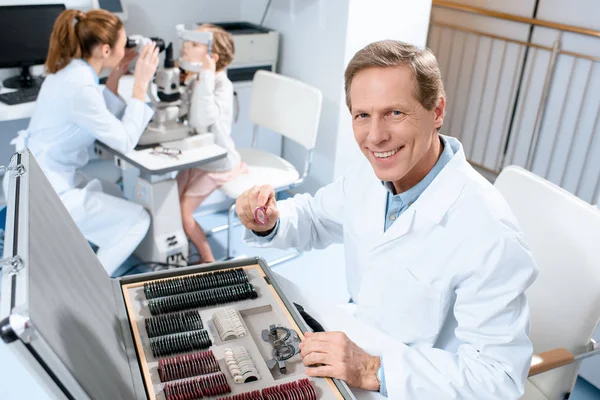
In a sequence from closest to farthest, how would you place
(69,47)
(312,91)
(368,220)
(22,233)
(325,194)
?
1. (22,233)
2. (368,220)
3. (325,194)
4. (69,47)
5. (312,91)

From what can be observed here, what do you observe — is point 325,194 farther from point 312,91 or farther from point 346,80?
Result: point 312,91

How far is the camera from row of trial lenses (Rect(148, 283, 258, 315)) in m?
1.15

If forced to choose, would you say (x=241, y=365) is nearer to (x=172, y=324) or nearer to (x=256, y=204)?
(x=172, y=324)

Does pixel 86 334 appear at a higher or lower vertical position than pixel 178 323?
higher

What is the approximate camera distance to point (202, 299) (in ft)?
3.87

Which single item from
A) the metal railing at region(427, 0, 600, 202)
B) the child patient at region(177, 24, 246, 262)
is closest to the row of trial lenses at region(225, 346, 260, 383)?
the child patient at region(177, 24, 246, 262)

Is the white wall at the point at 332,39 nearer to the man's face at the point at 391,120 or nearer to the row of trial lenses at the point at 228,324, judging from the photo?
the man's face at the point at 391,120

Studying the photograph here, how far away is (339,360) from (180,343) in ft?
0.96

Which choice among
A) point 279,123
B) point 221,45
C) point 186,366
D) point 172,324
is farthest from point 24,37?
point 186,366

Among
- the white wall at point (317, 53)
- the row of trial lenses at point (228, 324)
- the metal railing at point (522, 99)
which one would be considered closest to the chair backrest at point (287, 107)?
the white wall at point (317, 53)

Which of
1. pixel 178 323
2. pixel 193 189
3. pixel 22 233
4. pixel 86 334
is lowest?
pixel 193 189

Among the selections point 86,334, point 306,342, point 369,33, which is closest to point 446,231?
point 306,342

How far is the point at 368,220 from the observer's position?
139 cm

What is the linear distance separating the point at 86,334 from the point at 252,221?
0.64 meters
